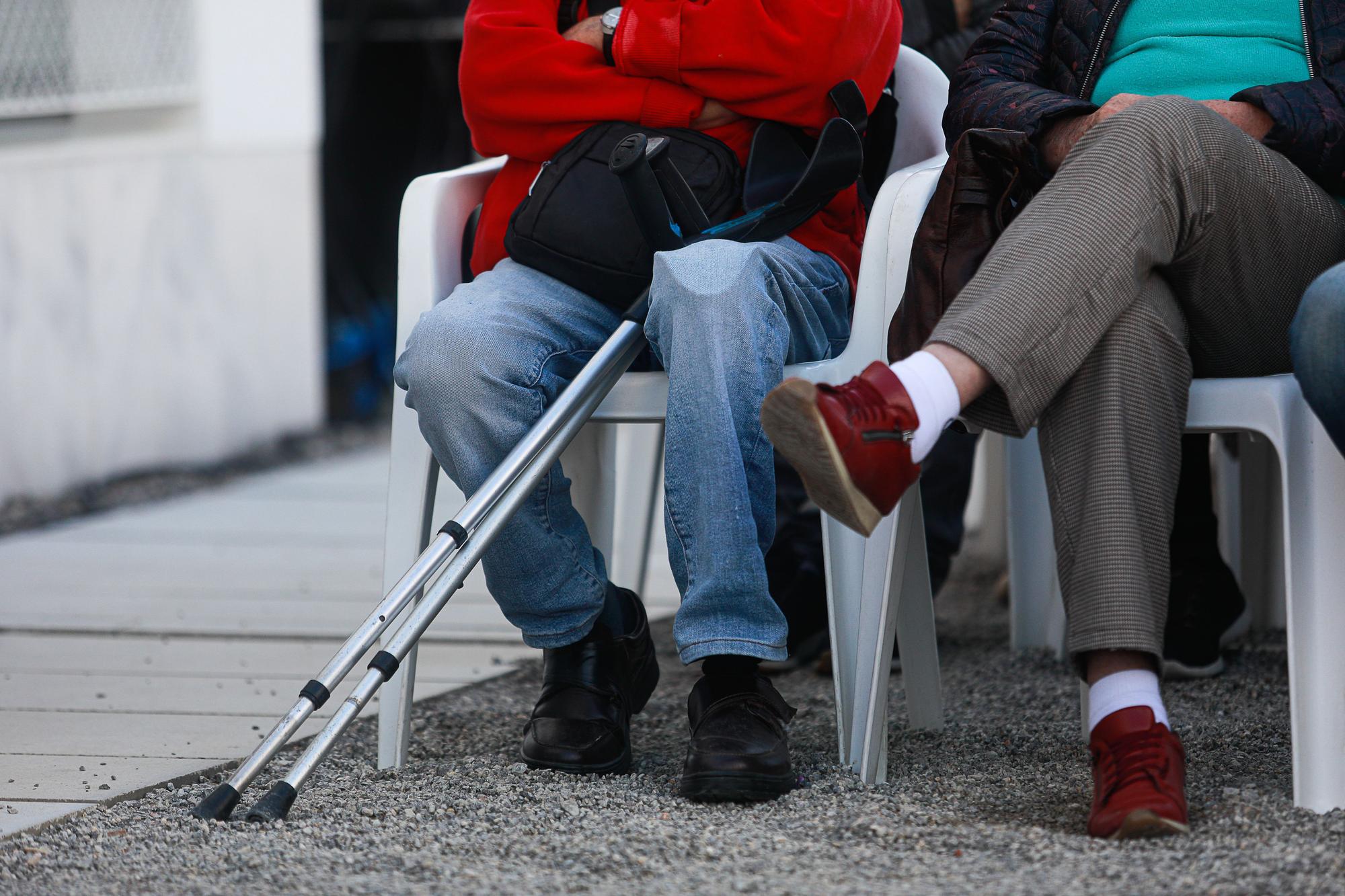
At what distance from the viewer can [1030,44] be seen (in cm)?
202

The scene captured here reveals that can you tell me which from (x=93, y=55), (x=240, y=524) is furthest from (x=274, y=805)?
(x=93, y=55)

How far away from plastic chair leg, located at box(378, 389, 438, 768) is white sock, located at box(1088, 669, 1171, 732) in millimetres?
835

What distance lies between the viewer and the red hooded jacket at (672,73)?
1944mm

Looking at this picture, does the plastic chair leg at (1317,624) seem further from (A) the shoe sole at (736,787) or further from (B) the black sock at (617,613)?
(B) the black sock at (617,613)

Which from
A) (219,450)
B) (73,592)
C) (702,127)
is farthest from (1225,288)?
(219,450)

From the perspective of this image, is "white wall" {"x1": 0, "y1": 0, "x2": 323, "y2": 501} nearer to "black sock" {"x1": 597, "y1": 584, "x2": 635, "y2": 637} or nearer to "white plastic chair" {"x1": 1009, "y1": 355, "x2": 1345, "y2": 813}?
"black sock" {"x1": 597, "y1": 584, "x2": 635, "y2": 637}

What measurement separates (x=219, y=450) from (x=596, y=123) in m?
3.04

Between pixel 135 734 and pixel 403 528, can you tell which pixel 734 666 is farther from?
pixel 135 734

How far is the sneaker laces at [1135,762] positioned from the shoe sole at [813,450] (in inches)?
13.0

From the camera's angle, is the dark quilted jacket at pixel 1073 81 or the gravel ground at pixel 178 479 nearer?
the dark quilted jacket at pixel 1073 81

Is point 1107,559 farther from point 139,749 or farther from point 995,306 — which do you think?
point 139,749

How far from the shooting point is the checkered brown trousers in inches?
61.6

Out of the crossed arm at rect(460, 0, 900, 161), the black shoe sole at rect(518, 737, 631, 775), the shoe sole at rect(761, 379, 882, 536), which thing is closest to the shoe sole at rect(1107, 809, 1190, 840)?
the shoe sole at rect(761, 379, 882, 536)

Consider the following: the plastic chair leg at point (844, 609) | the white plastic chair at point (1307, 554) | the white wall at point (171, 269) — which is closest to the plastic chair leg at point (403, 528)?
the plastic chair leg at point (844, 609)
